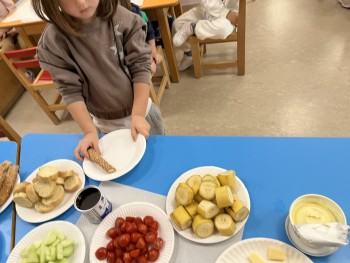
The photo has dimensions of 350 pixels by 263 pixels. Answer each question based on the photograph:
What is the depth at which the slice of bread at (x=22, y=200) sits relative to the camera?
0.75 m

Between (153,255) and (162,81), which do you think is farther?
(162,81)

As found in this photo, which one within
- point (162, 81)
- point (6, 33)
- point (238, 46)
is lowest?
point (162, 81)

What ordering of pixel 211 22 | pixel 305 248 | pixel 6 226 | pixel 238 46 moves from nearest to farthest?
pixel 305 248 < pixel 6 226 < pixel 211 22 < pixel 238 46

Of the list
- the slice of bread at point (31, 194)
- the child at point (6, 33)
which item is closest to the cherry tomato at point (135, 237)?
the slice of bread at point (31, 194)

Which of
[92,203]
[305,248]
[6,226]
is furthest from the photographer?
[6,226]

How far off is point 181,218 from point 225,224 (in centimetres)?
10

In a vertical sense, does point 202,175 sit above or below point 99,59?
below

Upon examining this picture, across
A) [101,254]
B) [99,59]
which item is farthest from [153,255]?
[99,59]

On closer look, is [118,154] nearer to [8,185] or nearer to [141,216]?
[141,216]

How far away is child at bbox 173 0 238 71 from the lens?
1.77 meters

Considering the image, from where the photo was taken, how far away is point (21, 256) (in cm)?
67

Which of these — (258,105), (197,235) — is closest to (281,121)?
(258,105)

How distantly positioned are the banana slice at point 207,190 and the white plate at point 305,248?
0.61 feet

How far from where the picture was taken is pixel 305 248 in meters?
0.56
